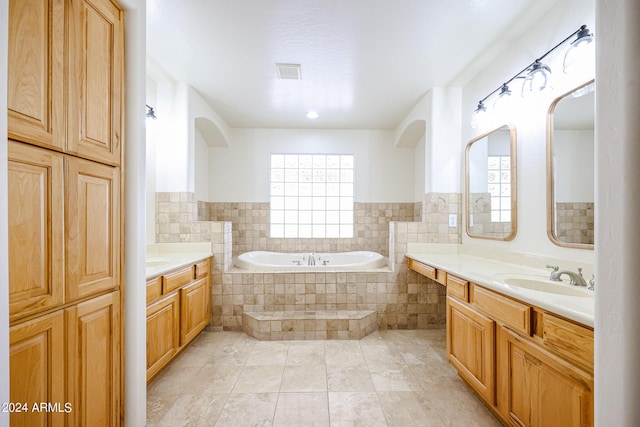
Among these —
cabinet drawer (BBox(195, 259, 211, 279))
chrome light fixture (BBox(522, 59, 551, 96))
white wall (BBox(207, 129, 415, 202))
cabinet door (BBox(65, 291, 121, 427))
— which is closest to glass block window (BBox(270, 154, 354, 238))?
white wall (BBox(207, 129, 415, 202))

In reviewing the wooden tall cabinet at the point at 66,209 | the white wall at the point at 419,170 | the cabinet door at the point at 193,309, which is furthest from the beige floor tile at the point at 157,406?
the white wall at the point at 419,170

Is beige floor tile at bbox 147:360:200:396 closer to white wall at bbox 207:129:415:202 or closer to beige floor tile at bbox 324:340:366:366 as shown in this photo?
beige floor tile at bbox 324:340:366:366

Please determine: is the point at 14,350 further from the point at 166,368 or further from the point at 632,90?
the point at 632,90

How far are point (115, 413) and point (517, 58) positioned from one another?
3284mm

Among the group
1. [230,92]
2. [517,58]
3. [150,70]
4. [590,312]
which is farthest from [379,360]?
[150,70]

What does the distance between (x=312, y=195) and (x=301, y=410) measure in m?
3.05

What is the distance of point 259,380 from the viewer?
203cm

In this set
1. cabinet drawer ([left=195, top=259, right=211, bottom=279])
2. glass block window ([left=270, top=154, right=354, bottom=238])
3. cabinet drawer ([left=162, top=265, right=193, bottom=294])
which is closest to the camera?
cabinet drawer ([left=162, top=265, right=193, bottom=294])

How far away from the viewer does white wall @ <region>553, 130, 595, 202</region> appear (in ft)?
5.11

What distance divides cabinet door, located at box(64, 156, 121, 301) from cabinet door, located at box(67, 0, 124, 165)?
0.25ft

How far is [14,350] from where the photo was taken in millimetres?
873

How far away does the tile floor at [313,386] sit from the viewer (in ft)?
5.39

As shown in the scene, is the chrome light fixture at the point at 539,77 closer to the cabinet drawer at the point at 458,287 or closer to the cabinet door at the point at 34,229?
the cabinet drawer at the point at 458,287

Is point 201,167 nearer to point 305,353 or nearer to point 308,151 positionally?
point 308,151
